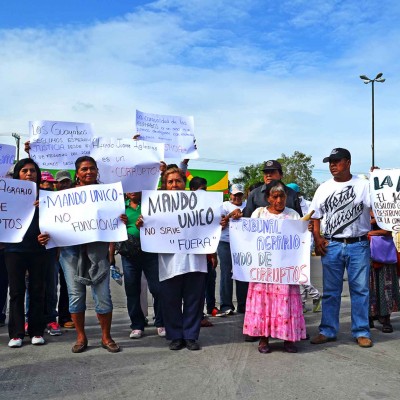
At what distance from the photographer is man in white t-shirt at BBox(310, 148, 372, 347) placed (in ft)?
17.8

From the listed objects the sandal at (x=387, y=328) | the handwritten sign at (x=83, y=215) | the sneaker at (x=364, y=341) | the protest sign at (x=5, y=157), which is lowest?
the sandal at (x=387, y=328)

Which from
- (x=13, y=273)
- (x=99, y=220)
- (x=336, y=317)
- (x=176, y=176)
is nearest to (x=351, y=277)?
(x=336, y=317)

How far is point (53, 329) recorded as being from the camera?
5.96 m

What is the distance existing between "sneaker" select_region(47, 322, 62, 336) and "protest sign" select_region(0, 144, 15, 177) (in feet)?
6.97

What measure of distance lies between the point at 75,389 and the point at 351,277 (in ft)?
9.99

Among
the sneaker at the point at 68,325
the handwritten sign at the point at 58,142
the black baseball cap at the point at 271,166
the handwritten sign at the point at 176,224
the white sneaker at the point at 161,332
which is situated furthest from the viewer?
the handwritten sign at the point at 58,142

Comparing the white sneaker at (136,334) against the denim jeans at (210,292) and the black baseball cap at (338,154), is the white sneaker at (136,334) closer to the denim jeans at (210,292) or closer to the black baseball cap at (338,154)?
the denim jeans at (210,292)

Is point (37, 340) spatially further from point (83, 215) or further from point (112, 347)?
point (83, 215)

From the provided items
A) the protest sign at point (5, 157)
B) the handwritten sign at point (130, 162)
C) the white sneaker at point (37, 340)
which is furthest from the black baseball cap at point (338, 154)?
the protest sign at point (5, 157)

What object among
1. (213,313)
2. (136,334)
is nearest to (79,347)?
(136,334)

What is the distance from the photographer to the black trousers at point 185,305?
17.6ft

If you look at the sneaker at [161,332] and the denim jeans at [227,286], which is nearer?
the sneaker at [161,332]

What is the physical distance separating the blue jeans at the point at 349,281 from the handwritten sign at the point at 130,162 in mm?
2312

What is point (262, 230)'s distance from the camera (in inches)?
215
